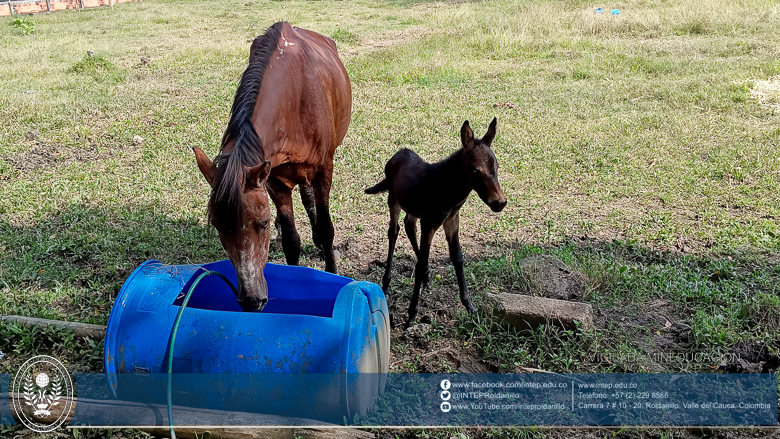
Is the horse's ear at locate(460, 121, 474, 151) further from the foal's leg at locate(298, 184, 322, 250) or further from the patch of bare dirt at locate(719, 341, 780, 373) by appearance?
the patch of bare dirt at locate(719, 341, 780, 373)

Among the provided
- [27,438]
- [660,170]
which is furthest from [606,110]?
[27,438]

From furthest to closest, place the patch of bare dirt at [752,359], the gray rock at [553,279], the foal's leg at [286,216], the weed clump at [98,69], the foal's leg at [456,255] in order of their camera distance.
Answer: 1. the weed clump at [98,69]
2. the foal's leg at [286,216]
3. the gray rock at [553,279]
4. the foal's leg at [456,255]
5. the patch of bare dirt at [752,359]

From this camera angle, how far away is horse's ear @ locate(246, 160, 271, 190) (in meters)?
3.01

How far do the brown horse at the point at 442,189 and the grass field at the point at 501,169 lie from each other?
39 centimetres

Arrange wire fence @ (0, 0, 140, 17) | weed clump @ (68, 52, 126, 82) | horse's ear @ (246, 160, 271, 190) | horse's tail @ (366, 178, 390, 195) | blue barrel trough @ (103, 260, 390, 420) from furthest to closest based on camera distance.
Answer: wire fence @ (0, 0, 140, 17), weed clump @ (68, 52, 126, 82), horse's tail @ (366, 178, 390, 195), horse's ear @ (246, 160, 271, 190), blue barrel trough @ (103, 260, 390, 420)

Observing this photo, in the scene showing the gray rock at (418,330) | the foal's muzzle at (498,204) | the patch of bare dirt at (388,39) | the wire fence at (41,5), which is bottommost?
the gray rock at (418,330)

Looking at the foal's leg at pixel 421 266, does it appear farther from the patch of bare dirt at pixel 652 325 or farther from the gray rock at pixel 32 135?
the gray rock at pixel 32 135

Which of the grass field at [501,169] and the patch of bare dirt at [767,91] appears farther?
the patch of bare dirt at [767,91]

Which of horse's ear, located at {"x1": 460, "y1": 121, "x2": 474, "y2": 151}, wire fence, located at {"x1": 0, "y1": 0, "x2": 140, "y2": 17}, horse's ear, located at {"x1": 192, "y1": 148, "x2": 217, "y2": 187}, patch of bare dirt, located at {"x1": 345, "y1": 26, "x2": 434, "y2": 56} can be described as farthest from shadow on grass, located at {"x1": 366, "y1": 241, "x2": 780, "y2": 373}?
wire fence, located at {"x1": 0, "y1": 0, "x2": 140, "y2": 17}

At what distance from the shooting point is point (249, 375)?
2801 mm

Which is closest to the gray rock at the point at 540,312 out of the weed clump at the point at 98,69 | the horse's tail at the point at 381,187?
the horse's tail at the point at 381,187

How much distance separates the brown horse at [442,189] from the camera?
362cm

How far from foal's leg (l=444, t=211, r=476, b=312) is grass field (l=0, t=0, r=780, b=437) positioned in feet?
0.52

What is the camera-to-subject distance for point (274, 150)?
12.2 feet
